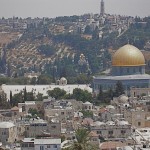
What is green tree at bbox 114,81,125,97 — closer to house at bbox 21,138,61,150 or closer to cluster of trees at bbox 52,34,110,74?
house at bbox 21,138,61,150

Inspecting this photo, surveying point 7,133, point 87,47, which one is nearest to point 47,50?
point 87,47

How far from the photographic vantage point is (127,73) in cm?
6588

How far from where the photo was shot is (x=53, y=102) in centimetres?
5250

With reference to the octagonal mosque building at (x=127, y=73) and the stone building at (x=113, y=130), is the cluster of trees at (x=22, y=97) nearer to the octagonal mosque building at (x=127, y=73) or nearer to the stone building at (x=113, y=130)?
the octagonal mosque building at (x=127, y=73)

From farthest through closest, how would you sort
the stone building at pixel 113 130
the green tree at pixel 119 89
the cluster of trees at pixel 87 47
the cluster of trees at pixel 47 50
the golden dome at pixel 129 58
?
the cluster of trees at pixel 47 50 → the cluster of trees at pixel 87 47 → the golden dome at pixel 129 58 → the green tree at pixel 119 89 → the stone building at pixel 113 130

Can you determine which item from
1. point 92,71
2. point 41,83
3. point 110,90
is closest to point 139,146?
point 110,90

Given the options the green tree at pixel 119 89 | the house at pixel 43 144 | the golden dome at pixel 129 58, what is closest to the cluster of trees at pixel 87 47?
the golden dome at pixel 129 58

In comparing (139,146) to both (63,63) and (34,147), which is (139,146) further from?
(63,63)

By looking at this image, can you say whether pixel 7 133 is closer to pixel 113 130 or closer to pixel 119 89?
pixel 113 130

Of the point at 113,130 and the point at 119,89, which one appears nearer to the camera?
the point at 113,130

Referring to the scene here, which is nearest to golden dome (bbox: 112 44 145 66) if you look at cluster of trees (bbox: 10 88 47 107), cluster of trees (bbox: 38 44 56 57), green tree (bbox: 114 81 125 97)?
green tree (bbox: 114 81 125 97)

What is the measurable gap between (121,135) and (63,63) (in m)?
60.3

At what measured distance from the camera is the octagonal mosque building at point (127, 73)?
64.5 metres

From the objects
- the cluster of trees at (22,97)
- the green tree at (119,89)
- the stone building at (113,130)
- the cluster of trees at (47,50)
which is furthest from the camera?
the cluster of trees at (47,50)
